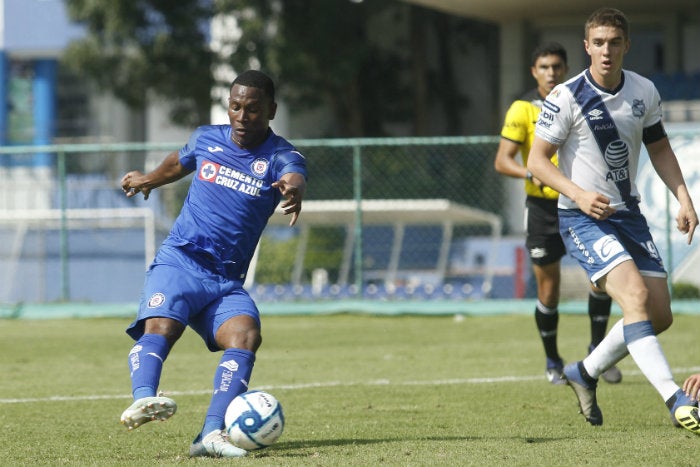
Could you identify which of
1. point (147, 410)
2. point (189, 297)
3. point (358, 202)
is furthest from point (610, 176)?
point (358, 202)

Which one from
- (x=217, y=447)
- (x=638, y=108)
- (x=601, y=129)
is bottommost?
(x=217, y=447)

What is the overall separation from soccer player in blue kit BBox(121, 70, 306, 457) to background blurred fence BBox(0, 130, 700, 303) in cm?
1153

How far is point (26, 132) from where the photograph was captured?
33.6 metres

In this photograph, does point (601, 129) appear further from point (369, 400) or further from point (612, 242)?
point (369, 400)

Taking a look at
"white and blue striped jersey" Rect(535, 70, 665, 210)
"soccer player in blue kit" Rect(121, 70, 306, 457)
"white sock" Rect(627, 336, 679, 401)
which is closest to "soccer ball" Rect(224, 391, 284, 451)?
"soccer player in blue kit" Rect(121, 70, 306, 457)

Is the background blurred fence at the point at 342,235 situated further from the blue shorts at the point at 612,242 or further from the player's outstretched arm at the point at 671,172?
the blue shorts at the point at 612,242

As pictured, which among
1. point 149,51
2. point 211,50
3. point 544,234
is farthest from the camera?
point 211,50

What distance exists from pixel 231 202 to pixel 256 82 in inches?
24.0

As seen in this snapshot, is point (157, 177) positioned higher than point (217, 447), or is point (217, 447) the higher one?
point (157, 177)

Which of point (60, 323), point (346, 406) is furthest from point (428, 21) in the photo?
point (346, 406)

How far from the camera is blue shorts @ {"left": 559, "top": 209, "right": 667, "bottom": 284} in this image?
632 centimetres

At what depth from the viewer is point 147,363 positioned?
5707 millimetres

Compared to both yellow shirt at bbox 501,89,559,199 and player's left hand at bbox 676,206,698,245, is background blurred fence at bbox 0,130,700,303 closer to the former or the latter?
yellow shirt at bbox 501,89,559,199

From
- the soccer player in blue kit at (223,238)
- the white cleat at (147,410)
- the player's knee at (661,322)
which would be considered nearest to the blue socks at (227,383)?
the soccer player in blue kit at (223,238)
